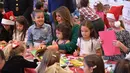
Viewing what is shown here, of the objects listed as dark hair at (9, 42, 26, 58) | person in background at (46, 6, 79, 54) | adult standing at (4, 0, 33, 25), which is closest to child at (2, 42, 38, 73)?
dark hair at (9, 42, 26, 58)

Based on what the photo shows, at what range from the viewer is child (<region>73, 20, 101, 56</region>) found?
3.50m

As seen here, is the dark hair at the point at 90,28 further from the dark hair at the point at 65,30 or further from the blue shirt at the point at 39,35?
the blue shirt at the point at 39,35

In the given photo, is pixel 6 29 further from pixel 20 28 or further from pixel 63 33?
pixel 63 33

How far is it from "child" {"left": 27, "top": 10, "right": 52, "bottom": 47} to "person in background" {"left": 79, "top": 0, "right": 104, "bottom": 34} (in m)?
0.78

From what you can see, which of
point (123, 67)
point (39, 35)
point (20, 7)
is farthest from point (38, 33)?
point (123, 67)

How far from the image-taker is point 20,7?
5.59 metres

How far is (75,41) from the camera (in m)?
3.82

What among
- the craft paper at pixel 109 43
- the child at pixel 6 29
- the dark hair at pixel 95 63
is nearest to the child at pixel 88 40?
the craft paper at pixel 109 43

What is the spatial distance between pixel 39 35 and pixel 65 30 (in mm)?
530

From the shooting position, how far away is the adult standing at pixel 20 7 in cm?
552

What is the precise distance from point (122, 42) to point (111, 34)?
1.16 feet

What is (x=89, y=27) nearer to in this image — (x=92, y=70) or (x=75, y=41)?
(x=75, y=41)

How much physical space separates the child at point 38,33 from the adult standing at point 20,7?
1.35 metres

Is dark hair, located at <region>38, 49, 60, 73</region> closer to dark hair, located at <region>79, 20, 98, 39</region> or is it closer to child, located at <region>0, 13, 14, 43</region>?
dark hair, located at <region>79, 20, 98, 39</region>
